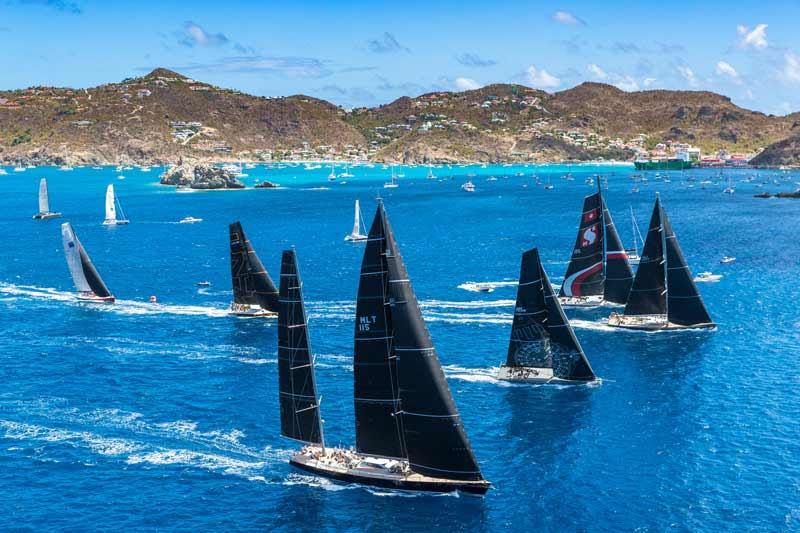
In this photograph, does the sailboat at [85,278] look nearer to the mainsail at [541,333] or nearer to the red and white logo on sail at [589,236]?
the mainsail at [541,333]

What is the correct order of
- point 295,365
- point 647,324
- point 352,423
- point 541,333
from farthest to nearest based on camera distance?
point 647,324
point 541,333
point 352,423
point 295,365

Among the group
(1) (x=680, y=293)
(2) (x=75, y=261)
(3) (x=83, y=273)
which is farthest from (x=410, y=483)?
(2) (x=75, y=261)

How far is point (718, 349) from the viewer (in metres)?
77.8

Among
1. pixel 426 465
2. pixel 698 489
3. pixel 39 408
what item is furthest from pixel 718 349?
pixel 39 408

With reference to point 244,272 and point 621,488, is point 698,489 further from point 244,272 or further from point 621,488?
point 244,272

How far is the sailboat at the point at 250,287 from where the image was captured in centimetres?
9262

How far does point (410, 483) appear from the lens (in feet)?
158

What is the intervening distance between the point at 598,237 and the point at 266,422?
46.3 metres

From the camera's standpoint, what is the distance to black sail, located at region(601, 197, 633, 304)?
90.9m

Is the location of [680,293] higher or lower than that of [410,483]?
higher

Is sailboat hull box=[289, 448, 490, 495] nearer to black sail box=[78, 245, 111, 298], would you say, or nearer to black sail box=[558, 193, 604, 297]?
black sail box=[558, 193, 604, 297]

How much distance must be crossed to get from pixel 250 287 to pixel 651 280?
41602 millimetres

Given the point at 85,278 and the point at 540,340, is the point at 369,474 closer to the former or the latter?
the point at 540,340

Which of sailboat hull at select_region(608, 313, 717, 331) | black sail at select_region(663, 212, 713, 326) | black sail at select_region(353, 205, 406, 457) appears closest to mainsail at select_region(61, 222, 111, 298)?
sailboat hull at select_region(608, 313, 717, 331)
